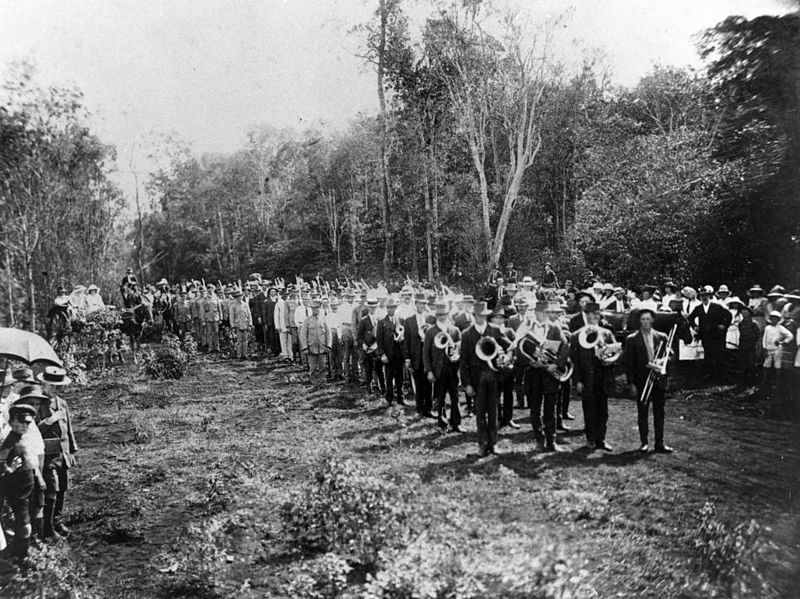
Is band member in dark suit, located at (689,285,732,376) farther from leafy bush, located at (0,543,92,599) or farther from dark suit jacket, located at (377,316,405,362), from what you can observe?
leafy bush, located at (0,543,92,599)

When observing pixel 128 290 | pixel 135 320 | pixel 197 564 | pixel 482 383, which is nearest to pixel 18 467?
pixel 197 564

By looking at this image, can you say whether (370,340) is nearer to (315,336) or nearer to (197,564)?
(315,336)

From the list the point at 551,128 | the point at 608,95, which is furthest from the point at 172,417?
the point at 551,128

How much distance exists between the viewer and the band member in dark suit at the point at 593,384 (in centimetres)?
802

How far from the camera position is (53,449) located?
18.9 feet

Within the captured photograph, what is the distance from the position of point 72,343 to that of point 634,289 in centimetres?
1359

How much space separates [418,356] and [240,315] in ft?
27.4

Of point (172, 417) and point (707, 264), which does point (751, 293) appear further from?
point (172, 417)

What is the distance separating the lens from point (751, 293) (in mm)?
11367

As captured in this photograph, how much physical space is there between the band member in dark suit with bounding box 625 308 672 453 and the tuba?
1684 mm

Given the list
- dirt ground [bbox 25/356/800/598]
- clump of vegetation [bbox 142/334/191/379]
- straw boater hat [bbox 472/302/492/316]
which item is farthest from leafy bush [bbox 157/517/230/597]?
clump of vegetation [bbox 142/334/191/379]

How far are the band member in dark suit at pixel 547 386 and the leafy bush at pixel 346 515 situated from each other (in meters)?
2.79

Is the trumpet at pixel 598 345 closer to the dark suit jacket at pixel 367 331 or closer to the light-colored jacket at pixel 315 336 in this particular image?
the dark suit jacket at pixel 367 331

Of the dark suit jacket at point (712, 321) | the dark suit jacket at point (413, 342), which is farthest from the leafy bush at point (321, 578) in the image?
the dark suit jacket at point (712, 321)
